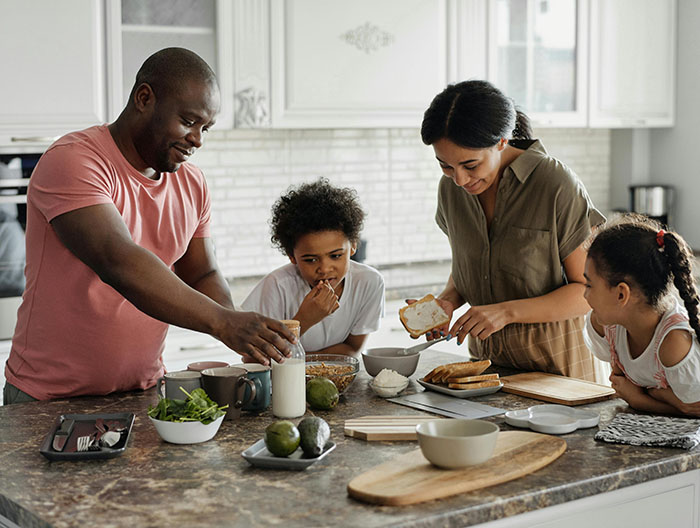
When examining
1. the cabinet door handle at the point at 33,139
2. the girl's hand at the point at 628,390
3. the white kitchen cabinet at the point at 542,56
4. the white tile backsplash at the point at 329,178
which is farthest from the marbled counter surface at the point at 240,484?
the white kitchen cabinet at the point at 542,56

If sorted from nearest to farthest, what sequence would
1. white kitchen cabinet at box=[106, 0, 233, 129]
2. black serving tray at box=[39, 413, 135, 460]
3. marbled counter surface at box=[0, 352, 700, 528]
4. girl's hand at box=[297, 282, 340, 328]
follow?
marbled counter surface at box=[0, 352, 700, 528], black serving tray at box=[39, 413, 135, 460], girl's hand at box=[297, 282, 340, 328], white kitchen cabinet at box=[106, 0, 233, 129]

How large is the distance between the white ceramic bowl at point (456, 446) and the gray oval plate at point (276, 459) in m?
0.20

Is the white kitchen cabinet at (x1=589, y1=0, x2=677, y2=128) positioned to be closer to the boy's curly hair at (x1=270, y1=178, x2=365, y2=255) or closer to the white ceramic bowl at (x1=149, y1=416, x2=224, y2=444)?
the boy's curly hair at (x1=270, y1=178, x2=365, y2=255)

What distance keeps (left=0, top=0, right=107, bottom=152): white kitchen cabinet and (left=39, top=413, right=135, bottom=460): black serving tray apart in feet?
6.19

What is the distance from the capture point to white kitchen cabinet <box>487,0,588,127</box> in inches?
180

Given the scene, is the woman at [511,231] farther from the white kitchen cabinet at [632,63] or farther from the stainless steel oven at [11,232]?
the white kitchen cabinet at [632,63]

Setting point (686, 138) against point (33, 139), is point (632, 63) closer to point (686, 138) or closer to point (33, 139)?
point (686, 138)

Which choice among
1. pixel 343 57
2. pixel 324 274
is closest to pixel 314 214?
pixel 324 274

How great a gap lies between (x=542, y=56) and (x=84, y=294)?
10.8ft

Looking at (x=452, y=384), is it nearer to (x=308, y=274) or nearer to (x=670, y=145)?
(x=308, y=274)

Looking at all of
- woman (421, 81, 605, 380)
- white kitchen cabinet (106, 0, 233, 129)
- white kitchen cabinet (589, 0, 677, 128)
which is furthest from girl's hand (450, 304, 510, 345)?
white kitchen cabinet (589, 0, 677, 128)

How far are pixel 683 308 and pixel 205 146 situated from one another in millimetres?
2713

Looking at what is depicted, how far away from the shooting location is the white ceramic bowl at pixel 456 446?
155cm

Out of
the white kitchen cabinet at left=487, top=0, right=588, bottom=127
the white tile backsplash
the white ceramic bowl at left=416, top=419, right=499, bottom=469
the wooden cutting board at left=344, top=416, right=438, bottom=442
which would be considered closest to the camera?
the white ceramic bowl at left=416, top=419, right=499, bottom=469
